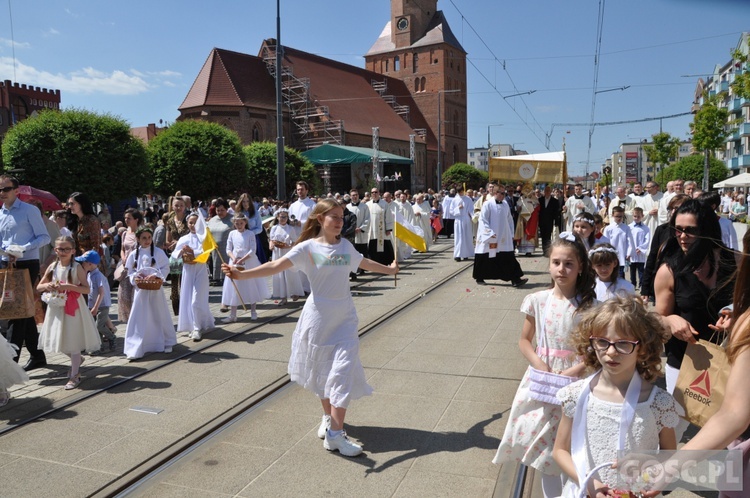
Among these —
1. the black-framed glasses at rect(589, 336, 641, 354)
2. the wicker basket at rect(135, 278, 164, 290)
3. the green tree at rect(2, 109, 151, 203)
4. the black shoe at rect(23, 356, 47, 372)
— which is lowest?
the black shoe at rect(23, 356, 47, 372)

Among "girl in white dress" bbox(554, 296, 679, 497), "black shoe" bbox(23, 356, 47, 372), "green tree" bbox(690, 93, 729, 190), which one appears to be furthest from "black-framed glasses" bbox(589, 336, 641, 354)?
"green tree" bbox(690, 93, 729, 190)

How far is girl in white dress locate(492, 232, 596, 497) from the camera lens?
332cm

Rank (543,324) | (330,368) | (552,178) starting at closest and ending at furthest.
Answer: (543,324), (330,368), (552,178)

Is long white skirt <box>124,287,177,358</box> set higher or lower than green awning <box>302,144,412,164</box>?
lower

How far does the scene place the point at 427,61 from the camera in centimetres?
8575

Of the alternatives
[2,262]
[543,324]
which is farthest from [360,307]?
[543,324]

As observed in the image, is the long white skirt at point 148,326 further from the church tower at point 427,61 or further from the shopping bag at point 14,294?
the church tower at point 427,61

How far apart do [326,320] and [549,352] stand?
179 cm

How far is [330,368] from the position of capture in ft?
15.6

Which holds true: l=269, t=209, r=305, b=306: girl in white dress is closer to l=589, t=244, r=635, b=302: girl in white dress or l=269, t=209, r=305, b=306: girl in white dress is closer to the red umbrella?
the red umbrella

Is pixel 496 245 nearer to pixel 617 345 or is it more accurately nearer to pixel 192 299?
pixel 192 299

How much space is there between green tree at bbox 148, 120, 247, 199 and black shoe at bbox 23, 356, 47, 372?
2796 centimetres

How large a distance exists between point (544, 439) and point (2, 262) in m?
6.75

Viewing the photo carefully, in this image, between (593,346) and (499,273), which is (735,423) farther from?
(499,273)
